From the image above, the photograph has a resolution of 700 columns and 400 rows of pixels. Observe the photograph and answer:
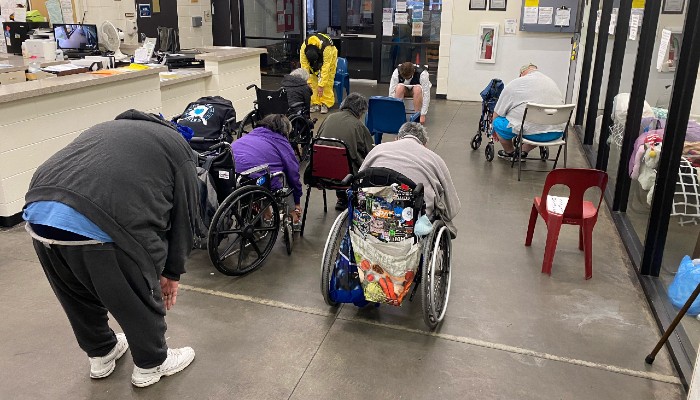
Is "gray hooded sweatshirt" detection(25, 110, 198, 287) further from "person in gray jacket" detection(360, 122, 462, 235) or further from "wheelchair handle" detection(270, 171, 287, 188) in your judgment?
"wheelchair handle" detection(270, 171, 287, 188)

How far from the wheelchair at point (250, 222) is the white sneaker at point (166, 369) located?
2.56 feet

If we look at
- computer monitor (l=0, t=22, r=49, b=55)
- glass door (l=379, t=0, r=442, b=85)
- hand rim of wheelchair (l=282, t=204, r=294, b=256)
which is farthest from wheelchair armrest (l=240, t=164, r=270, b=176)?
glass door (l=379, t=0, r=442, b=85)

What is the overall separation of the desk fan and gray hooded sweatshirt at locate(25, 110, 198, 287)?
474 cm

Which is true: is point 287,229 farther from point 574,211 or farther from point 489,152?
point 489,152

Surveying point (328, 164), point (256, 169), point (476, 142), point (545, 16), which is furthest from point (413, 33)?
point (256, 169)

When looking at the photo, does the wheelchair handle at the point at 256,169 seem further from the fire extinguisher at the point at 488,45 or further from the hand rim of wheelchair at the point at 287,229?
the fire extinguisher at the point at 488,45

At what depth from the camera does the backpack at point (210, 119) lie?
4.45 m

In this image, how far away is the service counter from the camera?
403cm

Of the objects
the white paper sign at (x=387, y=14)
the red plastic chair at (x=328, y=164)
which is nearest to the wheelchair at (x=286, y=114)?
the red plastic chair at (x=328, y=164)

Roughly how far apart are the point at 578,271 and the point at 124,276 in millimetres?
2829

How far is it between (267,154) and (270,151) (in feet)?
0.10

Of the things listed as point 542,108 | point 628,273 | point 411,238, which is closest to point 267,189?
point 411,238

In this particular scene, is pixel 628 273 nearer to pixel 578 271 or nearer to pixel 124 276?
pixel 578 271

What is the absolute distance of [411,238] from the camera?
2.90m
